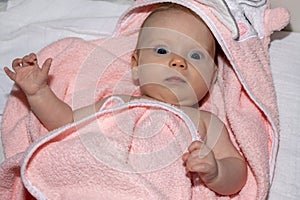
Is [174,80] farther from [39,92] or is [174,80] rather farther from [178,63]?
[39,92]

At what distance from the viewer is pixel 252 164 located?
3.97ft

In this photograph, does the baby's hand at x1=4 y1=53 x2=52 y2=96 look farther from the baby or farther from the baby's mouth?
the baby's mouth

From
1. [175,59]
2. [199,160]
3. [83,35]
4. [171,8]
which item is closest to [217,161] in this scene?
[199,160]

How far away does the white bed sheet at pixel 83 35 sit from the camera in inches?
53.2

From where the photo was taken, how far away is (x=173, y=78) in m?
1.20

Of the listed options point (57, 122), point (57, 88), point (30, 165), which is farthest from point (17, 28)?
point (30, 165)

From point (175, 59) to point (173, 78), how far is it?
0.12 feet

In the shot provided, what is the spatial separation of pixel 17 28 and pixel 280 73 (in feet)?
2.07

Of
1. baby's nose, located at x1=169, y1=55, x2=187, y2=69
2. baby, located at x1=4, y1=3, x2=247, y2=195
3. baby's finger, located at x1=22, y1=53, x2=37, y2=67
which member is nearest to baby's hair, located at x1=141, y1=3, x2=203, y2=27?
baby, located at x1=4, y1=3, x2=247, y2=195

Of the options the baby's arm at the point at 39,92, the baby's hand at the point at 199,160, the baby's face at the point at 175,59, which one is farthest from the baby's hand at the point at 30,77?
the baby's hand at the point at 199,160

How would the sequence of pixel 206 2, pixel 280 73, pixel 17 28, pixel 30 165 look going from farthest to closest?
pixel 17 28 → pixel 280 73 → pixel 206 2 → pixel 30 165

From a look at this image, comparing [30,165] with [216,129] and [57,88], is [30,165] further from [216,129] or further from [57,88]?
[216,129]

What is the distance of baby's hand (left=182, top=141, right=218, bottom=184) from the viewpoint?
1.04 meters

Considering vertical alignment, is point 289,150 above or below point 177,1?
below
